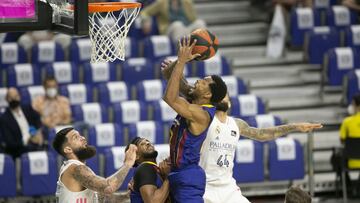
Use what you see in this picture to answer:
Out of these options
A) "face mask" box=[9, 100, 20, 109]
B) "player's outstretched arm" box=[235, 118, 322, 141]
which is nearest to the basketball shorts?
"player's outstretched arm" box=[235, 118, 322, 141]

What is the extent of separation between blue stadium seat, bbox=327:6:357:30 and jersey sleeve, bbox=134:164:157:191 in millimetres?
7658

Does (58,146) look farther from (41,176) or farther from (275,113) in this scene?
(275,113)

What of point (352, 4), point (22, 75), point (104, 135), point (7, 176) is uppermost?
point (352, 4)

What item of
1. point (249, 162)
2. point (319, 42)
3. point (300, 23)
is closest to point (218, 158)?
point (249, 162)

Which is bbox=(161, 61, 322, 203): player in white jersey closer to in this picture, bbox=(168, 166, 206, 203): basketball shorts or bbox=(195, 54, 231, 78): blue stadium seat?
bbox=(168, 166, 206, 203): basketball shorts

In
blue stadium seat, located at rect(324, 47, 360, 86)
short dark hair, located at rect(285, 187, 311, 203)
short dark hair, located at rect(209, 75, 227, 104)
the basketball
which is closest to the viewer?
short dark hair, located at rect(285, 187, 311, 203)

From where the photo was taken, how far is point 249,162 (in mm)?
11578

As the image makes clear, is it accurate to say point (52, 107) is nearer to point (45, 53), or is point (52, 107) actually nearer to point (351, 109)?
point (45, 53)

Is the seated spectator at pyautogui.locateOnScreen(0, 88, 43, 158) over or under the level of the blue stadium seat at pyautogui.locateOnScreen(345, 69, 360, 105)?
under

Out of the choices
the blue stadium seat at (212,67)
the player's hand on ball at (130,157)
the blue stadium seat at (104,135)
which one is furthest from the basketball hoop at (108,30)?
the blue stadium seat at (212,67)

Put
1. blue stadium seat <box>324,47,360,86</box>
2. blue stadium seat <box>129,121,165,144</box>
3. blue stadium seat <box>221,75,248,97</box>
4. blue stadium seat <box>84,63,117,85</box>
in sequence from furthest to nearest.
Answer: blue stadium seat <box>324,47,360,86</box>, blue stadium seat <box>84,63,117,85</box>, blue stadium seat <box>221,75,248,97</box>, blue stadium seat <box>129,121,165,144</box>

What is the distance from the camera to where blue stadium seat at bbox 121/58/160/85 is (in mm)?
12984

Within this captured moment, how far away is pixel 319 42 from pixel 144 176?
6990 mm

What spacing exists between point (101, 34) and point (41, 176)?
11.5 feet
